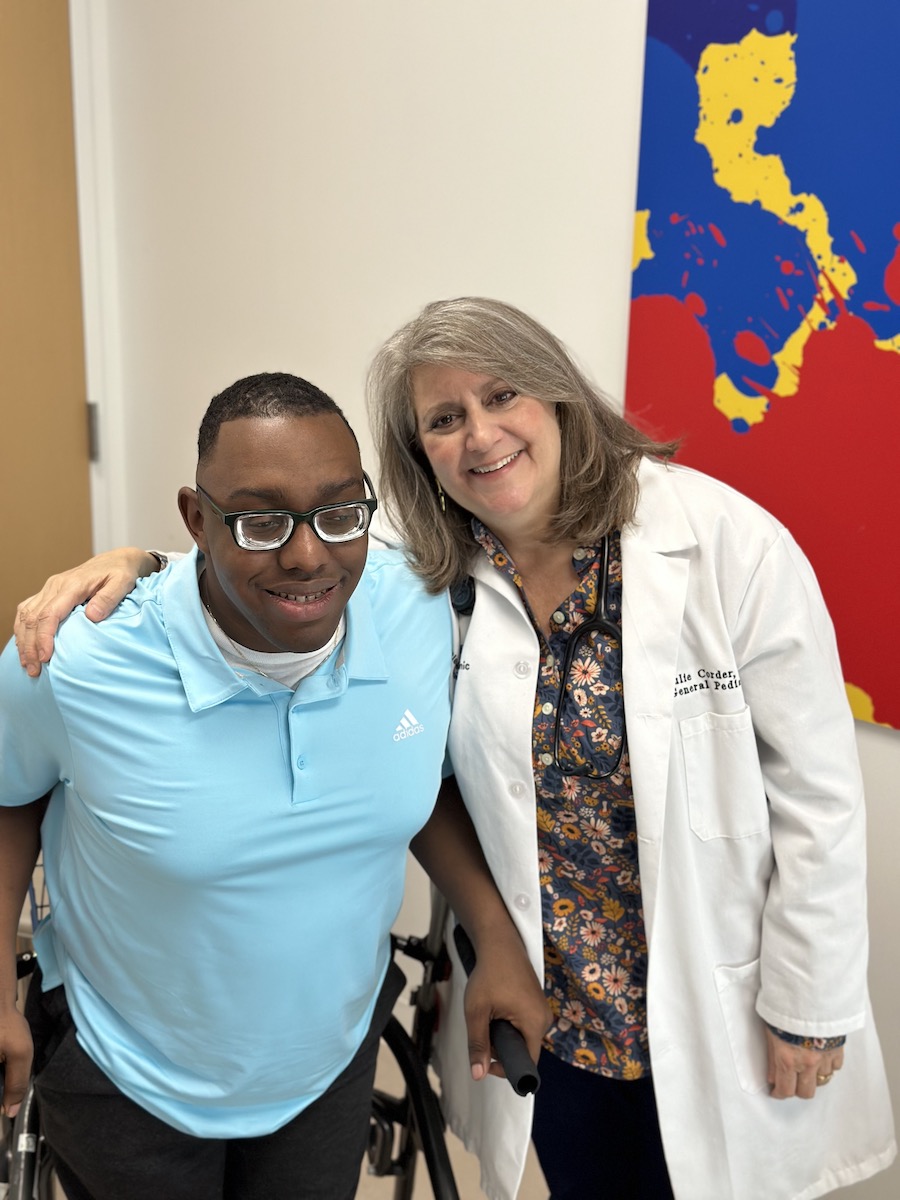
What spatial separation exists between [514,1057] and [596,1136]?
474 millimetres

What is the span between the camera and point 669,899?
4.58 feet

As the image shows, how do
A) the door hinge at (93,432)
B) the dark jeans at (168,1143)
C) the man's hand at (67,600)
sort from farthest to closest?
the door hinge at (93,432) → the dark jeans at (168,1143) → the man's hand at (67,600)

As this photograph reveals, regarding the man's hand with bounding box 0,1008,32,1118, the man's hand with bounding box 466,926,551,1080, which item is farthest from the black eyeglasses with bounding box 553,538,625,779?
the man's hand with bounding box 0,1008,32,1118

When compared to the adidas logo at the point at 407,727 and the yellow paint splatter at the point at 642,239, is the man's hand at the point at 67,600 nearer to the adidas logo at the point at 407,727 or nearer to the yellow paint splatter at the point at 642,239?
the adidas logo at the point at 407,727

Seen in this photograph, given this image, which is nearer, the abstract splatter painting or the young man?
the young man

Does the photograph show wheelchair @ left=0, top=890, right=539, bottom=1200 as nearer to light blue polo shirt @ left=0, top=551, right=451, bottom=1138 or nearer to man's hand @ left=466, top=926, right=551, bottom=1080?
man's hand @ left=466, top=926, right=551, bottom=1080

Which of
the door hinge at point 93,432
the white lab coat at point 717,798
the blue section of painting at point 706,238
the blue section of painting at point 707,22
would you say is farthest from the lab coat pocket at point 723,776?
the door hinge at point 93,432

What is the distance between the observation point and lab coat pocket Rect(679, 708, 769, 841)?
1359 mm

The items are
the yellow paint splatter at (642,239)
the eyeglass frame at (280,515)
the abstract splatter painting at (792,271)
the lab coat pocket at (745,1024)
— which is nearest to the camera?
the eyeglass frame at (280,515)

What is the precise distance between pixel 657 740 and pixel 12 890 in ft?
2.72

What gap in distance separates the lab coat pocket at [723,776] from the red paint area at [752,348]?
0.64 meters

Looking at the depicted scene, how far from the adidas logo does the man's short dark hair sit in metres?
0.38

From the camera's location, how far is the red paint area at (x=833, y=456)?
5.28ft

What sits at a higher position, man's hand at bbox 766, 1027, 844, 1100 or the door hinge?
the door hinge
